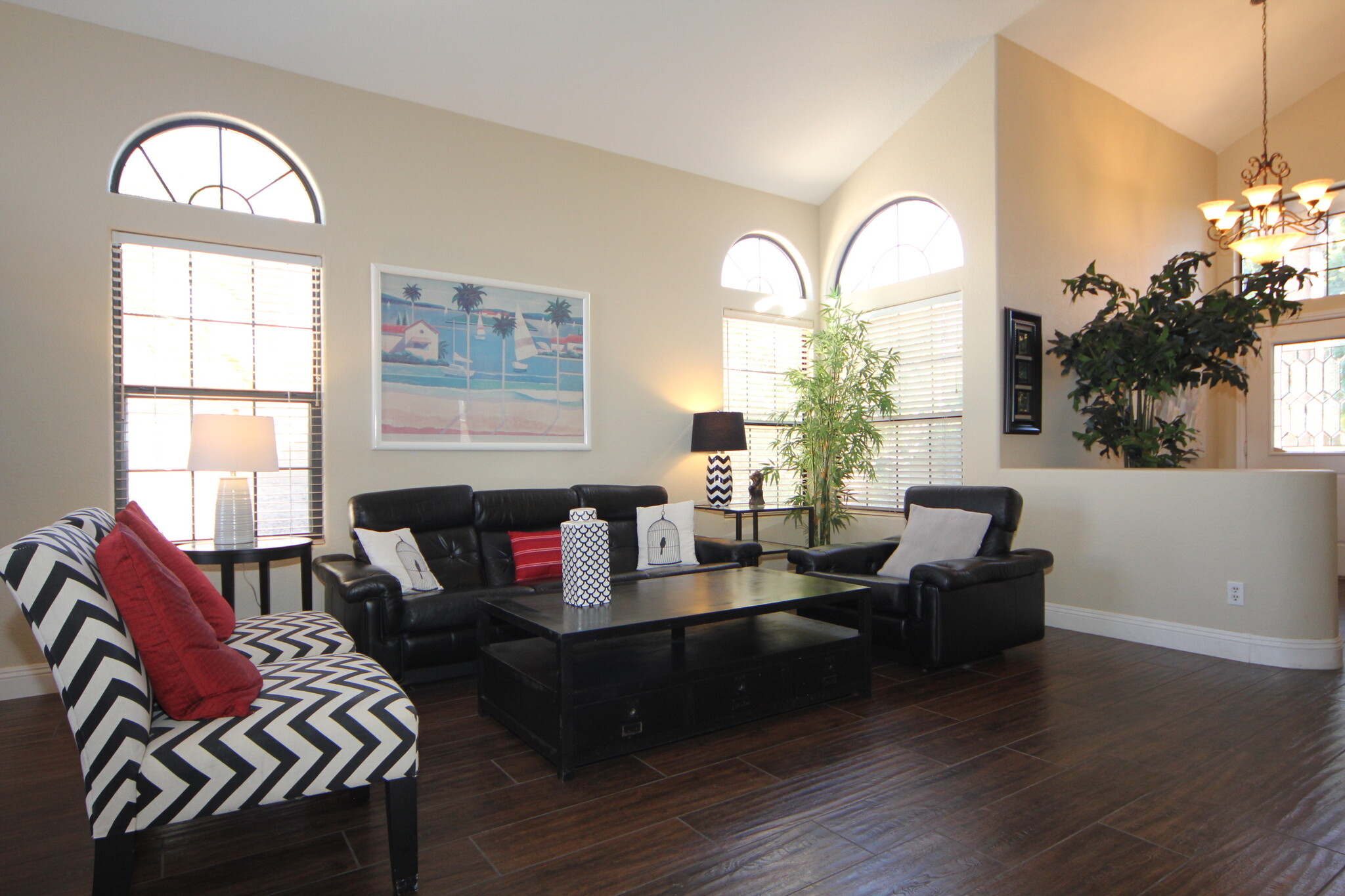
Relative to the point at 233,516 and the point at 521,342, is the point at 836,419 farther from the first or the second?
the point at 233,516

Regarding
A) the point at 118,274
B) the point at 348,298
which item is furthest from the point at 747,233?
the point at 118,274

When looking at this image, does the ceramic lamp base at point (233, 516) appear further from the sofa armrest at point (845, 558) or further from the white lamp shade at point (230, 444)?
the sofa armrest at point (845, 558)

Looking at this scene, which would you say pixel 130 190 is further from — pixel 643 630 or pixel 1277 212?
pixel 1277 212

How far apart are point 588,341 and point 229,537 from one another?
244cm

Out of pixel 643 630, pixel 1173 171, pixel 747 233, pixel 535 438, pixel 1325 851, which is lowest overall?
pixel 1325 851

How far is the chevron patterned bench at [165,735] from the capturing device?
157 cm

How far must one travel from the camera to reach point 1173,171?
6.27 m

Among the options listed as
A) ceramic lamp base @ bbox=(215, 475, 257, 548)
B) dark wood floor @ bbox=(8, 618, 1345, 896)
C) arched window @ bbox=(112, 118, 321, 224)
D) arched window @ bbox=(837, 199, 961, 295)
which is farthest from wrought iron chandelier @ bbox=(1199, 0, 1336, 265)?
ceramic lamp base @ bbox=(215, 475, 257, 548)

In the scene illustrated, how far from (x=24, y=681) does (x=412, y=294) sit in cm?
263

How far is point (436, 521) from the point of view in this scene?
13.7 feet

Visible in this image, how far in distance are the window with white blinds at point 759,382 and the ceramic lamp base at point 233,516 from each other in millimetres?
3355

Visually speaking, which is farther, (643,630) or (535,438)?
(535,438)

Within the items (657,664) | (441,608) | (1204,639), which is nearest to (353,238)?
(441,608)

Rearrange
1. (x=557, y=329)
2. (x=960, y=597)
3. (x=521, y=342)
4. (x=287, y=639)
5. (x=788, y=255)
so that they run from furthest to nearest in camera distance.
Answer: (x=788, y=255), (x=557, y=329), (x=521, y=342), (x=960, y=597), (x=287, y=639)
